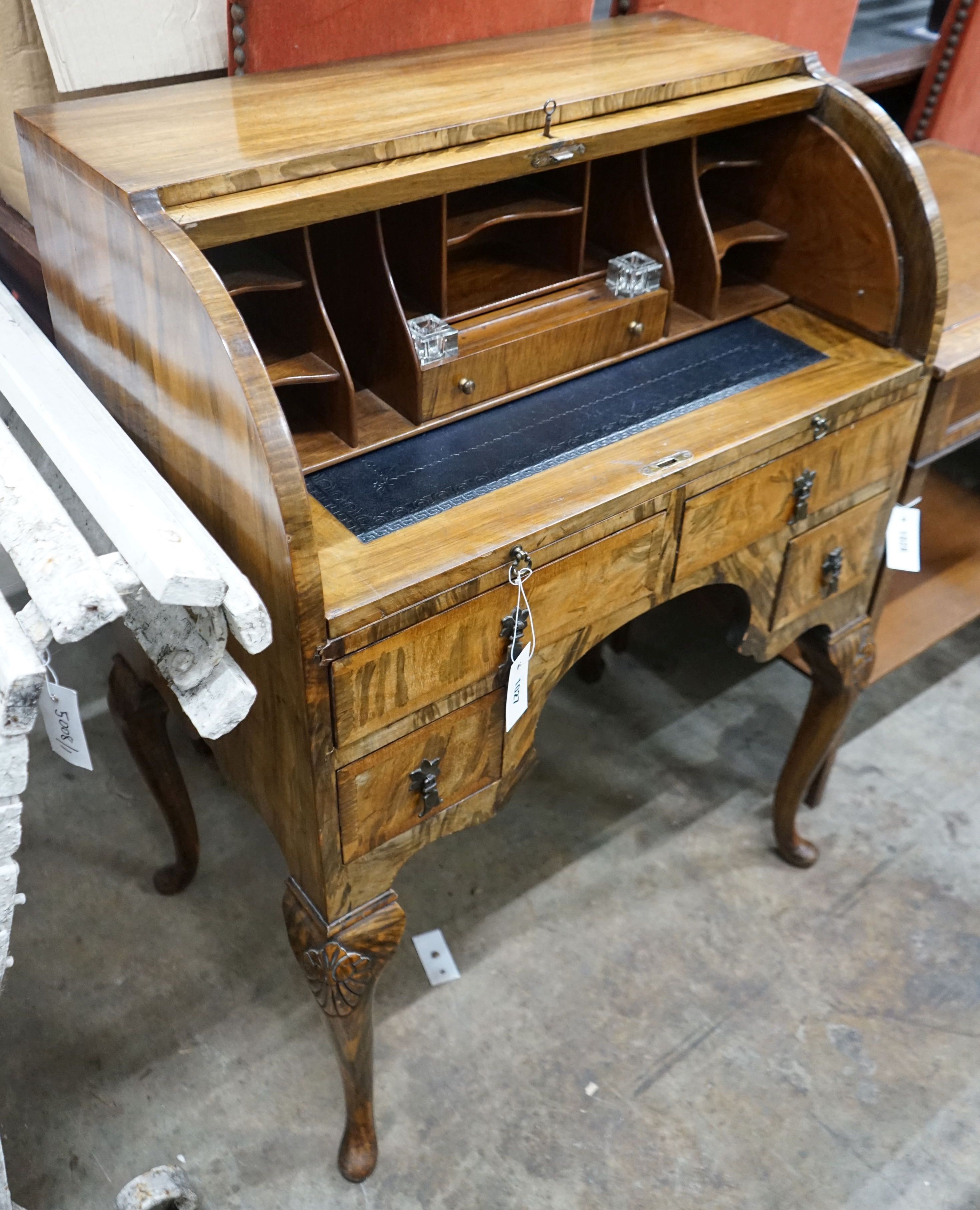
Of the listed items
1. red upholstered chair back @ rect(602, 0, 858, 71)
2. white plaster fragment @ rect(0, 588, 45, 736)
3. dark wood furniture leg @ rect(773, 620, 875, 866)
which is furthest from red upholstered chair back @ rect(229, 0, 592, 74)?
dark wood furniture leg @ rect(773, 620, 875, 866)

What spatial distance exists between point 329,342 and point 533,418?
0.32 metres

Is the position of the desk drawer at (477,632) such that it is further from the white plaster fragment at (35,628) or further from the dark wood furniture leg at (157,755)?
the dark wood furniture leg at (157,755)

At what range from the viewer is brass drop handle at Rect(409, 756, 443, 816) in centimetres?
136

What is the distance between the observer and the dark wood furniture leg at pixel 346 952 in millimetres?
1409

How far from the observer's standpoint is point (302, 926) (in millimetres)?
1434

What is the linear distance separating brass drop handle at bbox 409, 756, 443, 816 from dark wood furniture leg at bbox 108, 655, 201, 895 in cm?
56

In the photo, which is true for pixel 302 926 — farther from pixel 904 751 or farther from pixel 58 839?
pixel 904 751

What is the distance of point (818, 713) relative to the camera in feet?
6.53

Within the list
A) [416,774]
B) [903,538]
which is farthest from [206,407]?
[903,538]

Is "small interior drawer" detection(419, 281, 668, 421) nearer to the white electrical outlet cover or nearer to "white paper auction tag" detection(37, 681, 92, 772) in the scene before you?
"white paper auction tag" detection(37, 681, 92, 772)

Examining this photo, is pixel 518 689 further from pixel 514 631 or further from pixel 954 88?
pixel 954 88

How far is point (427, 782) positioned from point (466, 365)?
532mm

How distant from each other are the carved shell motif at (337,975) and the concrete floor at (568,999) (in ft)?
1.39

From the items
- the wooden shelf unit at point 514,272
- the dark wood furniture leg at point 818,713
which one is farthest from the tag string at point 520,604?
the dark wood furniture leg at point 818,713
